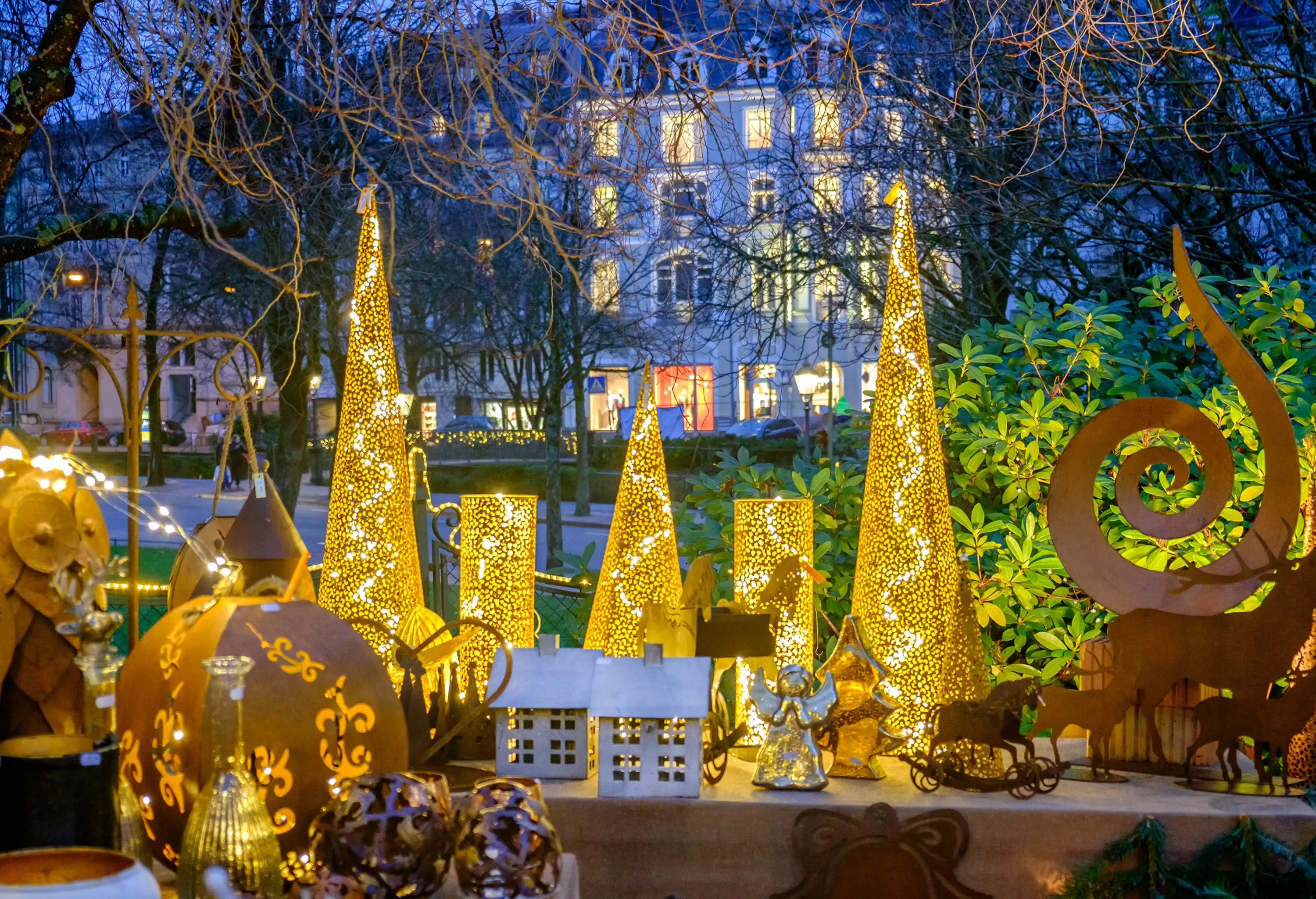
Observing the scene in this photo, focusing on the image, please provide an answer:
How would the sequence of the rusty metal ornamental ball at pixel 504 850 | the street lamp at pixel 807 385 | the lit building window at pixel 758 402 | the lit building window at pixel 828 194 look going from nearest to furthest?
the rusty metal ornamental ball at pixel 504 850, the lit building window at pixel 828 194, the street lamp at pixel 807 385, the lit building window at pixel 758 402

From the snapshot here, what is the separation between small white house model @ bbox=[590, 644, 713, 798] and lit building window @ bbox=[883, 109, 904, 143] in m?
3.67

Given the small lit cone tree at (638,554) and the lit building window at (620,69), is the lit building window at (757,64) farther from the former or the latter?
the small lit cone tree at (638,554)

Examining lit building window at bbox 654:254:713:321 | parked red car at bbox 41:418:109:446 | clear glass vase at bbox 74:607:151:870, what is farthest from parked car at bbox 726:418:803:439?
clear glass vase at bbox 74:607:151:870

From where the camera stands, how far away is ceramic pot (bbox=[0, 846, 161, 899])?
1.19m

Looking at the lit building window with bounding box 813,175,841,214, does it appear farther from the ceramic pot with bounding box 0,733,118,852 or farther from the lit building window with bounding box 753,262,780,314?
the ceramic pot with bounding box 0,733,118,852

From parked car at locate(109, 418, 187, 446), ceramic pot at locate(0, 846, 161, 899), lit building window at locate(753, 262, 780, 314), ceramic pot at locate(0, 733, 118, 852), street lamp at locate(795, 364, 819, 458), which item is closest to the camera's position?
ceramic pot at locate(0, 846, 161, 899)

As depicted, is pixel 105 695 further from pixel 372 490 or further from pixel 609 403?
pixel 609 403

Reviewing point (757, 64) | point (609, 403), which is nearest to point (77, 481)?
point (757, 64)

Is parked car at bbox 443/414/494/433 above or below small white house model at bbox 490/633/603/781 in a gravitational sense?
Answer: above

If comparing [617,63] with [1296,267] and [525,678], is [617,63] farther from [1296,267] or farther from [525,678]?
[1296,267]

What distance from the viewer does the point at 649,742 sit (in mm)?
2400

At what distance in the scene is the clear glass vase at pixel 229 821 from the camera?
5.12 feet

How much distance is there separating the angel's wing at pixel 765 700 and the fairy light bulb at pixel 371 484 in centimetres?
92

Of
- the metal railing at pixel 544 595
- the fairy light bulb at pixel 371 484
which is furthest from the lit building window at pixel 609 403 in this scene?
the fairy light bulb at pixel 371 484
